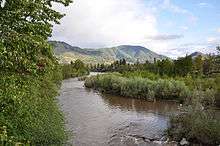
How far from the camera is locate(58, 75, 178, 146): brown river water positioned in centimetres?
2945

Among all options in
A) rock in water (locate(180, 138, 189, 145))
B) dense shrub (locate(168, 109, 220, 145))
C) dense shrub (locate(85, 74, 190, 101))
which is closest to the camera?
dense shrub (locate(168, 109, 220, 145))

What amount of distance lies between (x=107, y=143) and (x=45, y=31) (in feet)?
57.6

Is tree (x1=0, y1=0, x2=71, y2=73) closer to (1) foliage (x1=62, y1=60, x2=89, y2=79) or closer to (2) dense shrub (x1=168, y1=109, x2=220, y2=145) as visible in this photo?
(2) dense shrub (x1=168, y1=109, x2=220, y2=145)

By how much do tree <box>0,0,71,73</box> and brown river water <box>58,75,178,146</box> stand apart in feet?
49.5

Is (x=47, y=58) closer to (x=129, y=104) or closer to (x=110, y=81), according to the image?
(x=129, y=104)

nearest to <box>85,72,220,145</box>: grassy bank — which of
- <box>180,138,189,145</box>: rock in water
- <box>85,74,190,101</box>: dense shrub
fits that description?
<box>85,74,190,101</box>: dense shrub

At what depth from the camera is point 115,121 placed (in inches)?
1479

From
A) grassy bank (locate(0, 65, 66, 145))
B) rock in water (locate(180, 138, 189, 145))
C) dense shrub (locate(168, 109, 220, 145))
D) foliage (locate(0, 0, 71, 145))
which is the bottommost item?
rock in water (locate(180, 138, 189, 145))

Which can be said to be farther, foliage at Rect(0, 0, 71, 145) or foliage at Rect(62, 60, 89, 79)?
foliage at Rect(62, 60, 89, 79)

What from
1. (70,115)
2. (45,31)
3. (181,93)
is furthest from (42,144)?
(181,93)

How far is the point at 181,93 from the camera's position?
55.7 m

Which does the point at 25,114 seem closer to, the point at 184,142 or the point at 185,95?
the point at 184,142

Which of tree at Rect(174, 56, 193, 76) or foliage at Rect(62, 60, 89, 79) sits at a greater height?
tree at Rect(174, 56, 193, 76)

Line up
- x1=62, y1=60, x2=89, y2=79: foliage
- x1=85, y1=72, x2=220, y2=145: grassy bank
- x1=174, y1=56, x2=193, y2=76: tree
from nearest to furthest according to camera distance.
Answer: x1=85, y1=72, x2=220, y2=145: grassy bank → x1=174, y1=56, x2=193, y2=76: tree → x1=62, y1=60, x2=89, y2=79: foliage
